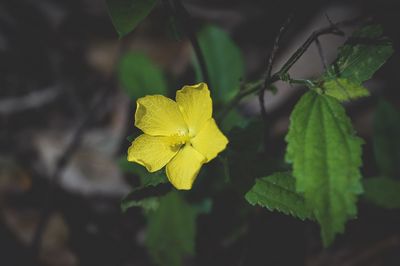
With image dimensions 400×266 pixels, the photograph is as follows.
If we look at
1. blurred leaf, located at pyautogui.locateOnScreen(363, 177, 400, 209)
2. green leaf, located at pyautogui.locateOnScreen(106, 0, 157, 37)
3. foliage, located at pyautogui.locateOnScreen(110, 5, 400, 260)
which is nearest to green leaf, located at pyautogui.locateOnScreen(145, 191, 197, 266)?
foliage, located at pyautogui.locateOnScreen(110, 5, 400, 260)

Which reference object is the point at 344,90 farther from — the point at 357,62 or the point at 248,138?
the point at 248,138

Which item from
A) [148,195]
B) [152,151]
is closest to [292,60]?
[152,151]

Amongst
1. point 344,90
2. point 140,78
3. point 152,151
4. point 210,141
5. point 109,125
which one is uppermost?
point 109,125

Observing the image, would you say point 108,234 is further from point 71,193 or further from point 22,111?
point 22,111

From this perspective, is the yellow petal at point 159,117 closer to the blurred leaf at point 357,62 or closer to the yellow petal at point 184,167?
the yellow petal at point 184,167

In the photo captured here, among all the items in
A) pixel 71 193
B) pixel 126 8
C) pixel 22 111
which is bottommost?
pixel 126 8

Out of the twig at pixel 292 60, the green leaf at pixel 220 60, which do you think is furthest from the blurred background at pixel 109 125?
the twig at pixel 292 60

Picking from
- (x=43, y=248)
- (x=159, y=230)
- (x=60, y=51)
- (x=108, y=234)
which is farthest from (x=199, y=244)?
(x=60, y=51)
